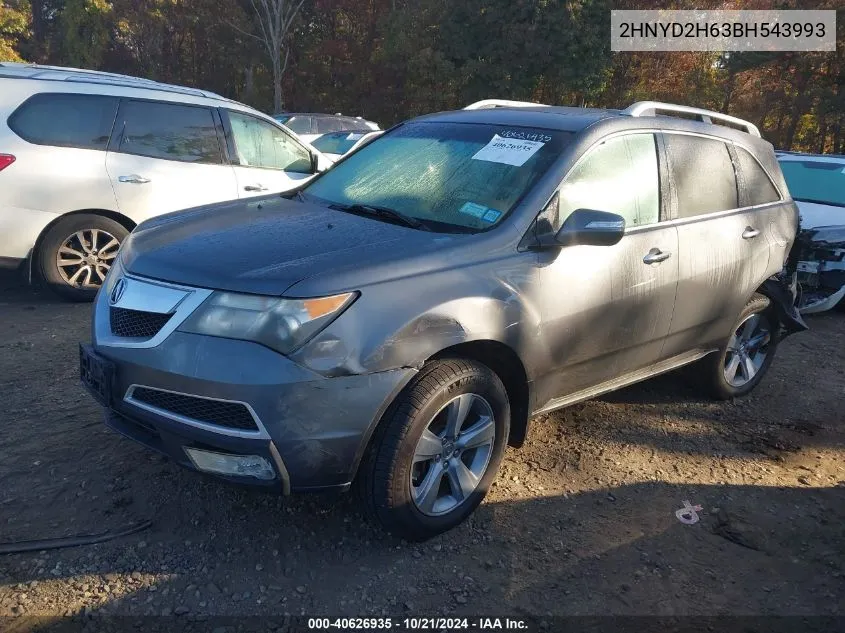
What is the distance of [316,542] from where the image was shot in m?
2.95

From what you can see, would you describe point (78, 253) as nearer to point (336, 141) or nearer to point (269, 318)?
point (269, 318)

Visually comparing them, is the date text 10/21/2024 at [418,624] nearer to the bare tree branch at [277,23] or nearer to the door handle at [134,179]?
the door handle at [134,179]

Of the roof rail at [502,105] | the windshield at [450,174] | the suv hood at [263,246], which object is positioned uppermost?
the roof rail at [502,105]

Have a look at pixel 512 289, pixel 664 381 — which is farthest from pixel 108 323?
pixel 664 381

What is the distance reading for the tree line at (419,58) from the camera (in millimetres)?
21031

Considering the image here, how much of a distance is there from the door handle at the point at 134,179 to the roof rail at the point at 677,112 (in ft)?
13.4

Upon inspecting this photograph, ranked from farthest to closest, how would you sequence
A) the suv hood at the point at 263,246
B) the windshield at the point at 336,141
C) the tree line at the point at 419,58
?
the tree line at the point at 419,58 < the windshield at the point at 336,141 < the suv hood at the point at 263,246

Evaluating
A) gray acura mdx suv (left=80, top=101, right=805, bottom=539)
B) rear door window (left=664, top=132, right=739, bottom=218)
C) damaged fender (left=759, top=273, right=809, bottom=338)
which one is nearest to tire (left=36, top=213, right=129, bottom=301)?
gray acura mdx suv (left=80, top=101, right=805, bottom=539)

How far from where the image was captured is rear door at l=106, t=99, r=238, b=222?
19.5ft

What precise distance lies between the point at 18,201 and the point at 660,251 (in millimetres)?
4687

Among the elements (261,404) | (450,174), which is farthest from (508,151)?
(261,404)

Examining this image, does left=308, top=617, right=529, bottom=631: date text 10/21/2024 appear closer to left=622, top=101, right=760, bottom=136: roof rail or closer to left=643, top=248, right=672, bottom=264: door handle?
left=643, top=248, right=672, bottom=264: door handle

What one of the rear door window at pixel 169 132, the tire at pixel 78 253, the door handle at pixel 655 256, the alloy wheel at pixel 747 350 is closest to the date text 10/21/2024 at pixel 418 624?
the door handle at pixel 655 256

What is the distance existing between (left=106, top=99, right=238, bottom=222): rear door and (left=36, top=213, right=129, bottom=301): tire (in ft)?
0.84
